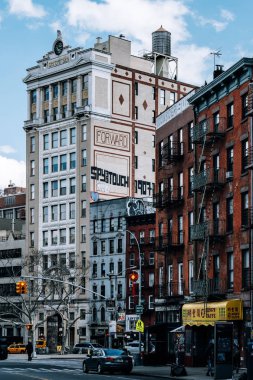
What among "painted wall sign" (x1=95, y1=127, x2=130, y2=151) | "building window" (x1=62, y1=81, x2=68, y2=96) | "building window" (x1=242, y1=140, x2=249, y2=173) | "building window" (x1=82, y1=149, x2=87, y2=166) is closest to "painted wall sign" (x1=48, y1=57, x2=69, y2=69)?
"building window" (x1=62, y1=81, x2=68, y2=96)

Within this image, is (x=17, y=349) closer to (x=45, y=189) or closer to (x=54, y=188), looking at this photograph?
(x=54, y=188)

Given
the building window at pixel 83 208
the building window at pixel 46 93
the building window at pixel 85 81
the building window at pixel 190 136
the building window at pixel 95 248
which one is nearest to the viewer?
the building window at pixel 190 136

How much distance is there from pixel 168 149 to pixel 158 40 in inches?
2703

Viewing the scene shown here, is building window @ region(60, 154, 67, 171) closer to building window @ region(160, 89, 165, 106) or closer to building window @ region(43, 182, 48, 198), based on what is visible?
building window @ region(43, 182, 48, 198)

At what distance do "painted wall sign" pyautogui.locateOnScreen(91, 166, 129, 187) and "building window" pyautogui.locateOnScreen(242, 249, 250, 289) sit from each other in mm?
64025

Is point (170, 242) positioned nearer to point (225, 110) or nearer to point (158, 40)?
point (225, 110)

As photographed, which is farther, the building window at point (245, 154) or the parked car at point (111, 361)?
the building window at point (245, 154)

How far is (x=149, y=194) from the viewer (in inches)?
4870

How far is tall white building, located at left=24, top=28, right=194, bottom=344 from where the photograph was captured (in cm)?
11656

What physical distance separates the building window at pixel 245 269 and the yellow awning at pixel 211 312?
113 cm

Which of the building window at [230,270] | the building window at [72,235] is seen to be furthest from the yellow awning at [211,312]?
the building window at [72,235]

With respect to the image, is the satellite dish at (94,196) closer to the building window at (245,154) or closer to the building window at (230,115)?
the building window at (230,115)

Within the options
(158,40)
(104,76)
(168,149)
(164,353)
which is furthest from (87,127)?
(164,353)

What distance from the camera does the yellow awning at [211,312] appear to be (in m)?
52.0
